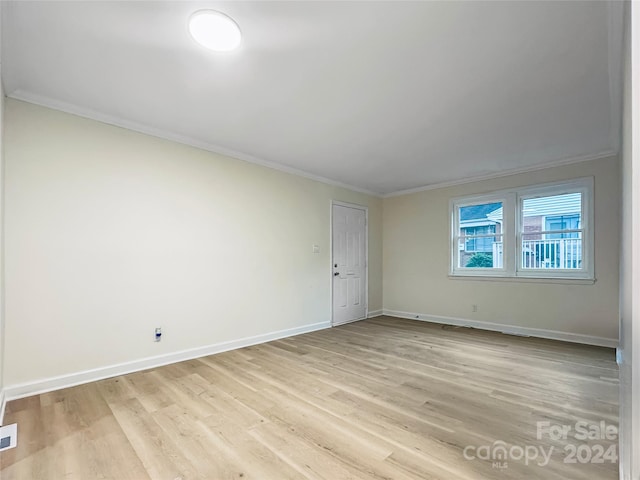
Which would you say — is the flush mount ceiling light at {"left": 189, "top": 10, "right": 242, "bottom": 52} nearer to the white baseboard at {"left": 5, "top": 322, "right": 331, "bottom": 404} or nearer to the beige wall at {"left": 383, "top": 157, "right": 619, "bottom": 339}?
the white baseboard at {"left": 5, "top": 322, "right": 331, "bottom": 404}

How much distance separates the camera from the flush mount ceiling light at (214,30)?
5.83 ft

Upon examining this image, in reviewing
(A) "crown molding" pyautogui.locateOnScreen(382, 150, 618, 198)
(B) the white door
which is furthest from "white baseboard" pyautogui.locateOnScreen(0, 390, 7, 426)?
(A) "crown molding" pyautogui.locateOnScreen(382, 150, 618, 198)

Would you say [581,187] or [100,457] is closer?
[100,457]

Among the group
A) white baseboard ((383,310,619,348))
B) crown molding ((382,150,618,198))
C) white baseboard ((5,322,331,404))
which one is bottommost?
white baseboard ((383,310,619,348))

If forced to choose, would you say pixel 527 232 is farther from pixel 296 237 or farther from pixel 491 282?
pixel 296 237

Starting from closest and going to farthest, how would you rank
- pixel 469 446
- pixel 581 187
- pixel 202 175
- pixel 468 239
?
pixel 469 446
pixel 202 175
pixel 581 187
pixel 468 239

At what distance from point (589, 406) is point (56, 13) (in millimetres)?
4588

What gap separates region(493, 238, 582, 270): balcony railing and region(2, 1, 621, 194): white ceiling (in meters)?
1.37

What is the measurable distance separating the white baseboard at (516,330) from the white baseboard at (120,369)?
287cm

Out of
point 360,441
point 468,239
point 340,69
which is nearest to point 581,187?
point 468,239

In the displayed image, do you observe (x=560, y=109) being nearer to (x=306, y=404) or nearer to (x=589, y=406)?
(x=589, y=406)

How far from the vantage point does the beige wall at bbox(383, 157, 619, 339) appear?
156 inches

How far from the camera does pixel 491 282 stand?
195 inches

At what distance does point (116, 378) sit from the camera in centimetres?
291
